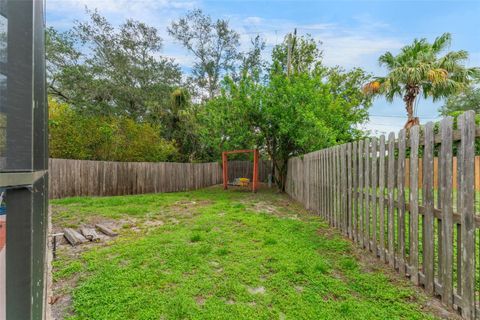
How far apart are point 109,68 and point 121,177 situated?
668 cm

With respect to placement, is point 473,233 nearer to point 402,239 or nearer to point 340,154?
point 402,239

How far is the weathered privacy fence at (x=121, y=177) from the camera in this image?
8258 millimetres

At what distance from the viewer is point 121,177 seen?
987cm

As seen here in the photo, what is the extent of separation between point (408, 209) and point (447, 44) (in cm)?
1232

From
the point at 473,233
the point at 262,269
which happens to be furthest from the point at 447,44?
the point at 262,269

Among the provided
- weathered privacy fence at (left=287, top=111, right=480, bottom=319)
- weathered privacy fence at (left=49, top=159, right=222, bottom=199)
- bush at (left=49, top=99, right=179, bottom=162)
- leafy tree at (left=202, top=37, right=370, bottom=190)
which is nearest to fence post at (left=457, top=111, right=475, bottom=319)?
weathered privacy fence at (left=287, top=111, right=480, bottom=319)

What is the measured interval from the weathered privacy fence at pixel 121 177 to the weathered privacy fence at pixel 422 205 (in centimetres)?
865

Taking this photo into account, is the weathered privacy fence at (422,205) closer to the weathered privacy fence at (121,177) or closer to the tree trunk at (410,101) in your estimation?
the weathered privacy fence at (121,177)

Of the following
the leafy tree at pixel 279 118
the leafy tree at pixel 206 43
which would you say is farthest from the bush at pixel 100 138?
the leafy tree at pixel 206 43

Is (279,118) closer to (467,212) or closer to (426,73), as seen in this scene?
(426,73)

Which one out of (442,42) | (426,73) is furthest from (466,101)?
(426,73)

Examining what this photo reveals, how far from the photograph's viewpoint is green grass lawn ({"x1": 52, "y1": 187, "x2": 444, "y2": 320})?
2045mm

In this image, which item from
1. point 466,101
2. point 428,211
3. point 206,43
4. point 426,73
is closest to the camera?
point 428,211

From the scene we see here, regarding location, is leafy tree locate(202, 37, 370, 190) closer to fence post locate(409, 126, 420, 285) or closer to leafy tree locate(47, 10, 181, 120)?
fence post locate(409, 126, 420, 285)
